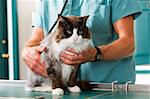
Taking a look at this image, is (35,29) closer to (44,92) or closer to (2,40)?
(44,92)

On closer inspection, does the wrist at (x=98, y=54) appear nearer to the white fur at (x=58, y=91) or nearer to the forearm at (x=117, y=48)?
the forearm at (x=117, y=48)

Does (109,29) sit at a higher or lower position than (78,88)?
higher

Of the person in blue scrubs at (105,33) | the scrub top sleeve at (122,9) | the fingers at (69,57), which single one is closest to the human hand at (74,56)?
the fingers at (69,57)

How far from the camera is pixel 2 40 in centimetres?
288

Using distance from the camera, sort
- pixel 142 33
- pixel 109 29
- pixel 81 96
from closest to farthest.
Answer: pixel 81 96 → pixel 109 29 → pixel 142 33

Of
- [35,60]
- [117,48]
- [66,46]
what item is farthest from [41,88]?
[117,48]

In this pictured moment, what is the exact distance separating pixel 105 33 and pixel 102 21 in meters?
0.05

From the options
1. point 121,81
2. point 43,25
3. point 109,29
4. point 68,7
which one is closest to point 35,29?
point 43,25

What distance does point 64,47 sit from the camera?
1038 millimetres

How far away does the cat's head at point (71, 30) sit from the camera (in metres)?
1.03

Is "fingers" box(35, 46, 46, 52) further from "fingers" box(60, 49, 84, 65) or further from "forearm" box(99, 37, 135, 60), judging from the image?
"forearm" box(99, 37, 135, 60)

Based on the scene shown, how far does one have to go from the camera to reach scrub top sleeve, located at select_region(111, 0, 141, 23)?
4.03 feet

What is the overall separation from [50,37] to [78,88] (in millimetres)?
202

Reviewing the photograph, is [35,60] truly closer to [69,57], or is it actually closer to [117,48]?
[69,57]
